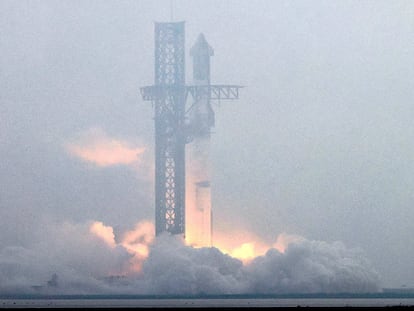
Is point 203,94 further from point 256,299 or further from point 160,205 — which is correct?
point 256,299

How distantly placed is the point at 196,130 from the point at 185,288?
16.4 m

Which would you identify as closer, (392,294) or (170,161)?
(170,161)

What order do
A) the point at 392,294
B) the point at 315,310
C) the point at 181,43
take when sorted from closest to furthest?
1. the point at 315,310
2. the point at 181,43
3. the point at 392,294

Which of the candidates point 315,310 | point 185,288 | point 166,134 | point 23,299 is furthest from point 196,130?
point 315,310

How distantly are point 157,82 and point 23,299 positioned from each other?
88.8 ft

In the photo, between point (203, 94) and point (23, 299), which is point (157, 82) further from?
point (23, 299)

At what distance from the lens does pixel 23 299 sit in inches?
5320

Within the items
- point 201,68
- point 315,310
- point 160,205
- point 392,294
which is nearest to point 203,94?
point 201,68

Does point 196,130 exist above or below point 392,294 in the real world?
above

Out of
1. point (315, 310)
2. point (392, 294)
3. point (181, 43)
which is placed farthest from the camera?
point (392, 294)

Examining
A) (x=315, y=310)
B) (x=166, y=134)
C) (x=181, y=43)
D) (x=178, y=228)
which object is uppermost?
(x=181, y=43)

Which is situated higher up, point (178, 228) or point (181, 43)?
point (181, 43)

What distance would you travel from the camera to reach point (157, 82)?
13150cm

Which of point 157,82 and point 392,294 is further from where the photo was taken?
point 392,294
